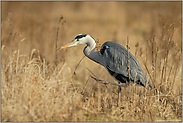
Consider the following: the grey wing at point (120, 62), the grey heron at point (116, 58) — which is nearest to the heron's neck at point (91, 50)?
the grey heron at point (116, 58)

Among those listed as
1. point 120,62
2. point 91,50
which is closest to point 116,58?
point 120,62

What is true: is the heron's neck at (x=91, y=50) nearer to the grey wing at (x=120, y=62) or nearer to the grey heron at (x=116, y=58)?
the grey heron at (x=116, y=58)

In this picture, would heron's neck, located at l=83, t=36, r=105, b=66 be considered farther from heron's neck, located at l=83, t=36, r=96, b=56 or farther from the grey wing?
the grey wing

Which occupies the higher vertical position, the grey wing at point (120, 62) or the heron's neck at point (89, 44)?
the heron's neck at point (89, 44)

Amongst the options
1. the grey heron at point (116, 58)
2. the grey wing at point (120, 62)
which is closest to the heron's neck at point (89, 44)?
the grey heron at point (116, 58)

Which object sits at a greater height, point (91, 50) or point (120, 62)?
point (91, 50)

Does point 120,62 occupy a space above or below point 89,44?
below

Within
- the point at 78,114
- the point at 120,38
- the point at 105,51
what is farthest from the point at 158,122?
the point at 120,38

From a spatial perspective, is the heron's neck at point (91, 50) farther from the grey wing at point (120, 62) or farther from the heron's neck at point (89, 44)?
the grey wing at point (120, 62)

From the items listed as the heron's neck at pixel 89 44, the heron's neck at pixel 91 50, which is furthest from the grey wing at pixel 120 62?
the heron's neck at pixel 89 44

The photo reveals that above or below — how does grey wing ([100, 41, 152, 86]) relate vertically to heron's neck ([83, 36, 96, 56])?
below

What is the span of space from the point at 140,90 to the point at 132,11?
7.11 meters

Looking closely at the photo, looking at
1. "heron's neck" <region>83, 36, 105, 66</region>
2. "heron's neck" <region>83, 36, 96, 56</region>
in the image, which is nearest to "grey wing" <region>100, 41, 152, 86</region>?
"heron's neck" <region>83, 36, 105, 66</region>

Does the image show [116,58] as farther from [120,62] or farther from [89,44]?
[89,44]
